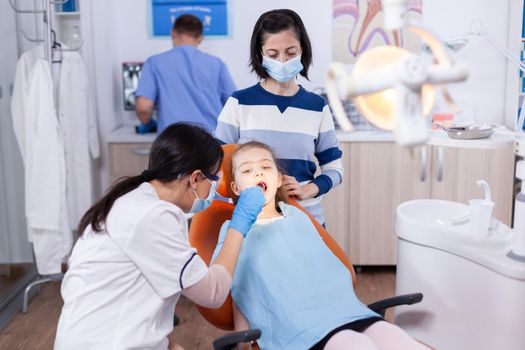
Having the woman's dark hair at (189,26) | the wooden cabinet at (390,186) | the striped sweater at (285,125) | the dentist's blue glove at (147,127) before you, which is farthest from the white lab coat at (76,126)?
the striped sweater at (285,125)

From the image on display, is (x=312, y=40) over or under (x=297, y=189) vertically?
over

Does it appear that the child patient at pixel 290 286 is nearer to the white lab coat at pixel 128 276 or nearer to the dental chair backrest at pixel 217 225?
the dental chair backrest at pixel 217 225

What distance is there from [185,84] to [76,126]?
585 mm

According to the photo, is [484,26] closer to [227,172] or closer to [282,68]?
[282,68]

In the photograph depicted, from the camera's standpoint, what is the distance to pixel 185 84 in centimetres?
327

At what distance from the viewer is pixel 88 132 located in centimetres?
341

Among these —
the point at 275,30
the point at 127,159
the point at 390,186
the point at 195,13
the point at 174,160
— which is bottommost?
the point at 390,186

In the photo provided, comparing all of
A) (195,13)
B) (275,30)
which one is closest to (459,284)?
(275,30)

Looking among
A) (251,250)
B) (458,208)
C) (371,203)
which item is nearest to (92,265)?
(251,250)

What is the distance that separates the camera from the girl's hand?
1964 millimetres

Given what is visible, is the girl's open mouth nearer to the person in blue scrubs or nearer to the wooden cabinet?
the person in blue scrubs

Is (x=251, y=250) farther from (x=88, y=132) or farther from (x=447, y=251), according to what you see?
(x=88, y=132)

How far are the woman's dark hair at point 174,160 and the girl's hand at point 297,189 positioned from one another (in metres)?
0.39

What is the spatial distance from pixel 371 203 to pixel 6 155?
186 centimetres
